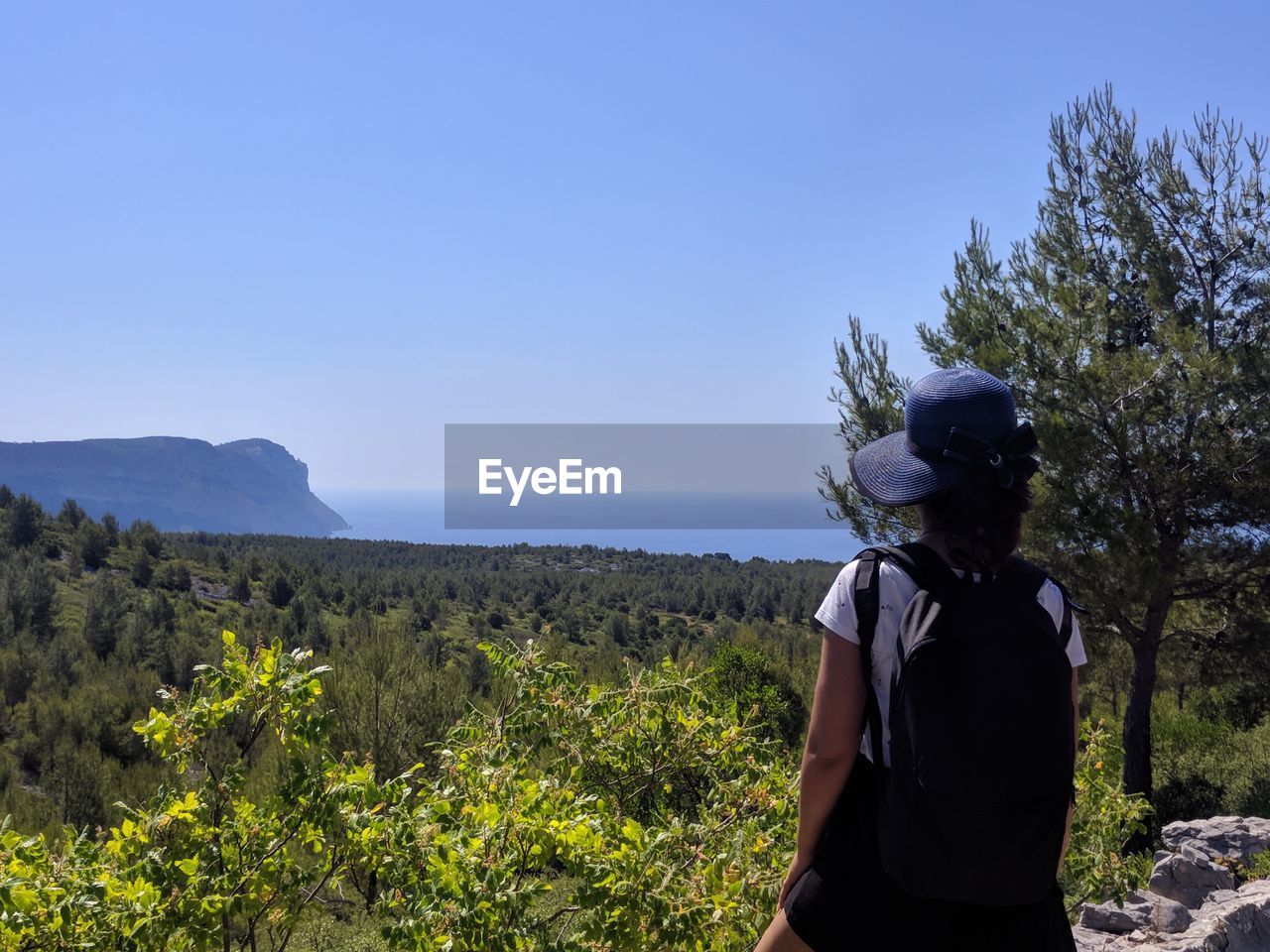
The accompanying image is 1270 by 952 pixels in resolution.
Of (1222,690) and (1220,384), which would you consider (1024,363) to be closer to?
(1220,384)

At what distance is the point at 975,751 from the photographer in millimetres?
1535

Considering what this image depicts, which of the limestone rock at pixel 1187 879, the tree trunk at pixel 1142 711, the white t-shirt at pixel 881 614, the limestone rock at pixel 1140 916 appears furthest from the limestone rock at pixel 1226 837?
the white t-shirt at pixel 881 614

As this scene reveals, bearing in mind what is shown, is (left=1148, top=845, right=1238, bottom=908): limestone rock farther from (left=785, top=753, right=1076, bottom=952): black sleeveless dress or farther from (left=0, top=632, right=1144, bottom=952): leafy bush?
(left=785, top=753, right=1076, bottom=952): black sleeveless dress

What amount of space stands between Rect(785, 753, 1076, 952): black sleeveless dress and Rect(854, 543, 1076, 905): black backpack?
67 millimetres

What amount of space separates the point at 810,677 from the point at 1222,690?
10.7 metres

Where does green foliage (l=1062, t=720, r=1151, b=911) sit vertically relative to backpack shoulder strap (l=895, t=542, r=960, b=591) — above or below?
below

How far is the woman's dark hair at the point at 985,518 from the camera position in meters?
1.70

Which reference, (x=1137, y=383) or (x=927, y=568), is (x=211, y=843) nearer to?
(x=927, y=568)

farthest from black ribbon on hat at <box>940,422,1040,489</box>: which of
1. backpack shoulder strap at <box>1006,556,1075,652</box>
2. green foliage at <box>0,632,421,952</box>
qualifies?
green foliage at <box>0,632,421,952</box>

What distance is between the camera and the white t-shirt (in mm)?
1664

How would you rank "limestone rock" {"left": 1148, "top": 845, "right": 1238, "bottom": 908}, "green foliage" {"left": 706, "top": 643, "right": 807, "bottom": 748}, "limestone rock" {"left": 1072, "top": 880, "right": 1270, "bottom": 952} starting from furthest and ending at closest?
"green foliage" {"left": 706, "top": 643, "right": 807, "bottom": 748} < "limestone rock" {"left": 1148, "top": 845, "right": 1238, "bottom": 908} < "limestone rock" {"left": 1072, "top": 880, "right": 1270, "bottom": 952}

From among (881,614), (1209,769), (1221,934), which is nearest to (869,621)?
(881,614)

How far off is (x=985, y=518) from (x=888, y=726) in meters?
0.46

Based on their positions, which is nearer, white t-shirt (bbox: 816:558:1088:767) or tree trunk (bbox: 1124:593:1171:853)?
white t-shirt (bbox: 816:558:1088:767)
